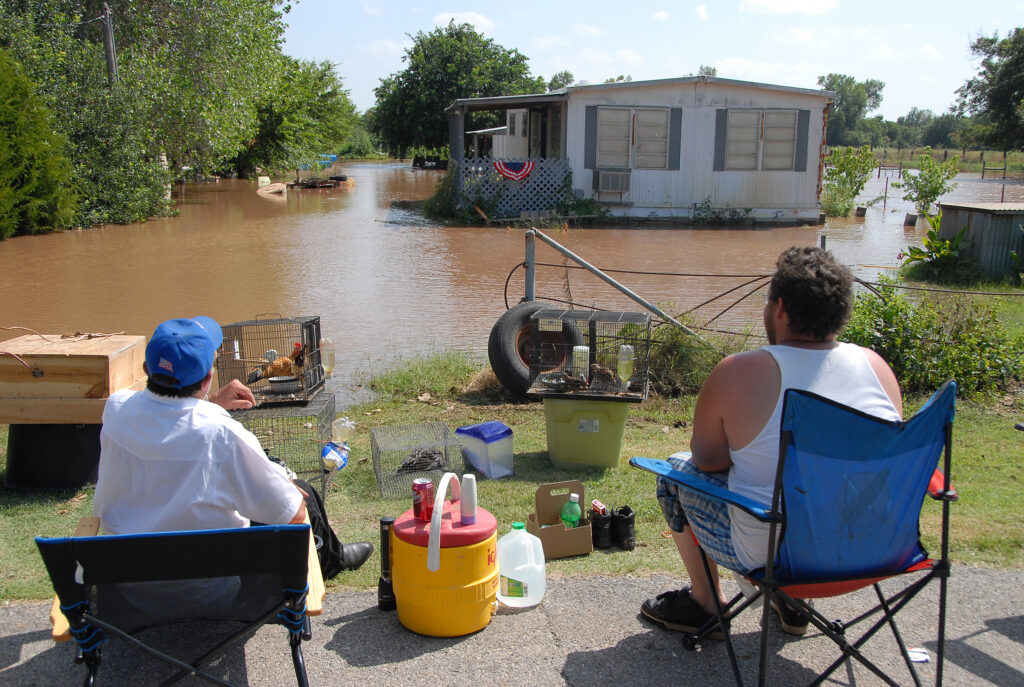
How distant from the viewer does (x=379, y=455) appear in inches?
194

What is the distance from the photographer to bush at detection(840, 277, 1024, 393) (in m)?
6.96

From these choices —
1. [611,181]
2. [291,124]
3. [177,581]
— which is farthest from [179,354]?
[291,124]

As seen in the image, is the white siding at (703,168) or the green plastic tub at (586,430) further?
the white siding at (703,168)

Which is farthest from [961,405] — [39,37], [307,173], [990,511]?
[307,173]

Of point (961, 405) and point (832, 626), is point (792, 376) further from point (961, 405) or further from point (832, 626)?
point (961, 405)

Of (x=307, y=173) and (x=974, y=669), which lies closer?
(x=974, y=669)

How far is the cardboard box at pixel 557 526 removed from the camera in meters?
3.93

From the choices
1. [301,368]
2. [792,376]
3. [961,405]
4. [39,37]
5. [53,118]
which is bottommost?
[961,405]

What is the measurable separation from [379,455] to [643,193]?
18447 millimetres

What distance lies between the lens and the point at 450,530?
3.11 meters

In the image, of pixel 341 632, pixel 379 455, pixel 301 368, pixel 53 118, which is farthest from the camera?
pixel 53 118

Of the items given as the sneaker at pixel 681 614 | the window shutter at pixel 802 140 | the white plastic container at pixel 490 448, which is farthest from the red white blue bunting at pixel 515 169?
the sneaker at pixel 681 614

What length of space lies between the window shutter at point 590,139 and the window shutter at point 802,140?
17.8ft

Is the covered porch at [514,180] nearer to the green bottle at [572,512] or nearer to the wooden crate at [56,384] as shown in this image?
the wooden crate at [56,384]
